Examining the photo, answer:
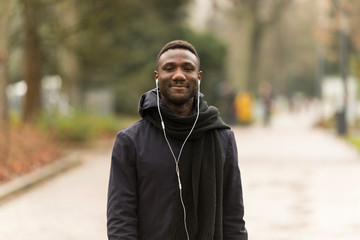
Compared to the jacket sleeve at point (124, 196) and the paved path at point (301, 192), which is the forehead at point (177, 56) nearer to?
the jacket sleeve at point (124, 196)

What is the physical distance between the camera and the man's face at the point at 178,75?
3.12m

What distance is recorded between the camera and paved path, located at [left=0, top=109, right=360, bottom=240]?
27.2ft

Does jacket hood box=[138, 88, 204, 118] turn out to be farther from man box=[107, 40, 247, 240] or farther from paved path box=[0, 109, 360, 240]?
paved path box=[0, 109, 360, 240]

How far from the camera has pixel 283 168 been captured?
16.0m

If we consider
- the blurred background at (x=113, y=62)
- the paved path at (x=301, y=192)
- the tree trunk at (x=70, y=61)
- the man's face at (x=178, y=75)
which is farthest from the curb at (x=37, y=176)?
the man's face at (x=178, y=75)

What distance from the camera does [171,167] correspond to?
311 centimetres

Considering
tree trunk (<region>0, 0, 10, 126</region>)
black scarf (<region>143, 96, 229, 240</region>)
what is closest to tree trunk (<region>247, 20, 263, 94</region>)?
tree trunk (<region>0, 0, 10, 126</region>)

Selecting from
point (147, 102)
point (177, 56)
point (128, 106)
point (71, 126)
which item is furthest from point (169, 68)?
point (128, 106)

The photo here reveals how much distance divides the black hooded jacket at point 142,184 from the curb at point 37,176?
7630 mm

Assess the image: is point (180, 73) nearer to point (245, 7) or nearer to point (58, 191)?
point (58, 191)

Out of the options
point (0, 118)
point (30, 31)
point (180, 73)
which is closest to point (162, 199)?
point (180, 73)

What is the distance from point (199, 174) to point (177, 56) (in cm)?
49

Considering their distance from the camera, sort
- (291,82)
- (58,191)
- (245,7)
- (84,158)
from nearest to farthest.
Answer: (58,191) → (84,158) → (245,7) → (291,82)

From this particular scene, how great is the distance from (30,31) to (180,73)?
55.3ft
